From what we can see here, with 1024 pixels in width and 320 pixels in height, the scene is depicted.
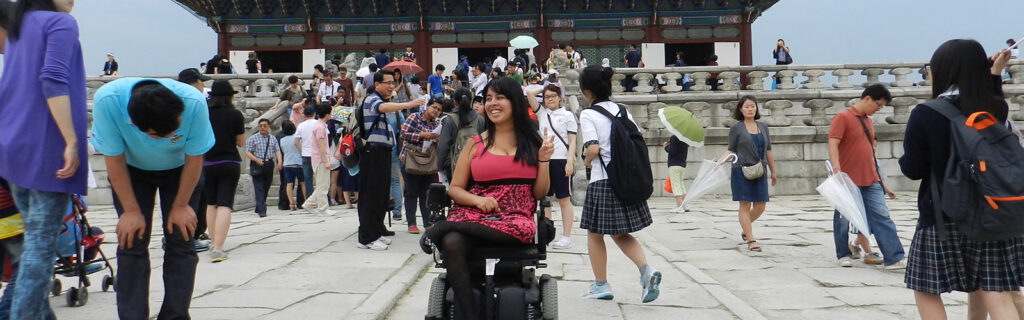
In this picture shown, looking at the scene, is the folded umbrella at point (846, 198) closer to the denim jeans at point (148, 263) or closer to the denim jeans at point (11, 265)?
the denim jeans at point (148, 263)

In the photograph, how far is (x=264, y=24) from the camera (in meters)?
24.1

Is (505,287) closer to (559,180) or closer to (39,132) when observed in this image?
(39,132)

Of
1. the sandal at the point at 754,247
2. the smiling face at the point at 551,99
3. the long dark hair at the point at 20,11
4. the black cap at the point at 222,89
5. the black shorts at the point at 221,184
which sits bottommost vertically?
the sandal at the point at 754,247

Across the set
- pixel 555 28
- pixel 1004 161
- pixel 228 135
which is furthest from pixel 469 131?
pixel 555 28

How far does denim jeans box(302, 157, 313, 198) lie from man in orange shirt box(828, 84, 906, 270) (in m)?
7.30

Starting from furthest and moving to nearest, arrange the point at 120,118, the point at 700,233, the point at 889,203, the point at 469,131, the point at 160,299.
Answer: the point at 889,203
the point at 700,233
the point at 469,131
the point at 160,299
the point at 120,118

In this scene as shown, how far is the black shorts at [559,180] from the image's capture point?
7070mm

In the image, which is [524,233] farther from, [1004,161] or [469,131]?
[469,131]

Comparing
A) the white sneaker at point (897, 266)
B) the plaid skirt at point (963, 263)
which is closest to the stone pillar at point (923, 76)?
the white sneaker at point (897, 266)

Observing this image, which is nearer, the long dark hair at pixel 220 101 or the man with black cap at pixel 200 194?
the man with black cap at pixel 200 194

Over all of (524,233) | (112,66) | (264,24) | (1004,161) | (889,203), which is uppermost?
(264,24)

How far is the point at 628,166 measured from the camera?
4.41m

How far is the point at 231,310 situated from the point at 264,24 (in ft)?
70.6

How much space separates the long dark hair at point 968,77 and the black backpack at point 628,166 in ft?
5.59
